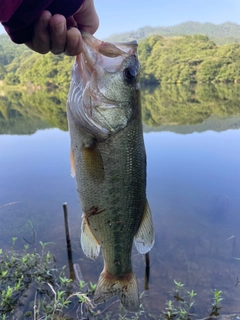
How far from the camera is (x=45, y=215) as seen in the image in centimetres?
1030

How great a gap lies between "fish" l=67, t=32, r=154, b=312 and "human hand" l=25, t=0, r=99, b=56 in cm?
10

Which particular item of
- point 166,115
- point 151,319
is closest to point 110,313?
point 151,319

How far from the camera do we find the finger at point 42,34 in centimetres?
144

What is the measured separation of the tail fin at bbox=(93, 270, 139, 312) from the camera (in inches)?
96.1

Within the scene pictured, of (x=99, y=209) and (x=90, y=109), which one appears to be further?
(x=99, y=209)

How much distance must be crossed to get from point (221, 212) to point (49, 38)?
32.2ft

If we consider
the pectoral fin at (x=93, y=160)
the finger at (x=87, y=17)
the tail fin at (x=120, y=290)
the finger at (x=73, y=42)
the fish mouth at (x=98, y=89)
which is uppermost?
the finger at (x=87, y=17)

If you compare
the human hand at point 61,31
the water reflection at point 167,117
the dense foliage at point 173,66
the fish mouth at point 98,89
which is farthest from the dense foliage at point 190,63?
the human hand at point 61,31

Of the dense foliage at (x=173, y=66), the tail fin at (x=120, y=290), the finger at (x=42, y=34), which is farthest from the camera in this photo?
the dense foliage at (x=173, y=66)

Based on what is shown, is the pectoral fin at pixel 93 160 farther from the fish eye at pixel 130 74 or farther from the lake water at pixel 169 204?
the lake water at pixel 169 204

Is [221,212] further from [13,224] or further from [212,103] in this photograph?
[212,103]

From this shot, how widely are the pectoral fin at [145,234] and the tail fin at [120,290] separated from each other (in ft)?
1.04

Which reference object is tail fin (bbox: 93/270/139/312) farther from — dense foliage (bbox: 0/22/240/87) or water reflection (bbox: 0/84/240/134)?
dense foliage (bbox: 0/22/240/87)

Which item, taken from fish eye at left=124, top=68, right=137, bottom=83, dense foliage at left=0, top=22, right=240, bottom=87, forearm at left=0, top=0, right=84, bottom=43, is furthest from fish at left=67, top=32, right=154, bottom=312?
dense foliage at left=0, top=22, right=240, bottom=87
